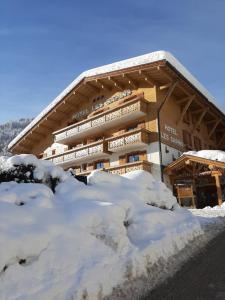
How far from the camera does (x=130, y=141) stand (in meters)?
22.4

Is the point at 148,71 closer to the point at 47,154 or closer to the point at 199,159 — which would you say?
the point at 199,159

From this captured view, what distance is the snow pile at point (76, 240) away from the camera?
451 cm

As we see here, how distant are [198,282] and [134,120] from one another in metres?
19.1

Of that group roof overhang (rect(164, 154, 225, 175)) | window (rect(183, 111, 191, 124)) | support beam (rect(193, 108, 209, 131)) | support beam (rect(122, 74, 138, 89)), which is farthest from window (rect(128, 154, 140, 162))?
support beam (rect(193, 108, 209, 131))

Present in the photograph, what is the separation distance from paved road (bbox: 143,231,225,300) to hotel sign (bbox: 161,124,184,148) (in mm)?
15568

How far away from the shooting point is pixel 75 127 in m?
27.9

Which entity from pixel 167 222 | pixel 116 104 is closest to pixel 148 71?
pixel 116 104

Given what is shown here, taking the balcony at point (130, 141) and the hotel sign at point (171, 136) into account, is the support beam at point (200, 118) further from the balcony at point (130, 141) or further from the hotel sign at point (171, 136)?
the balcony at point (130, 141)

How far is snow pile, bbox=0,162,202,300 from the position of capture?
4508 millimetres

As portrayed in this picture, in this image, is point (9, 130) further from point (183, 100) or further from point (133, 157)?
point (183, 100)

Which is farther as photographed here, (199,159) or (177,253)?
(199,159)

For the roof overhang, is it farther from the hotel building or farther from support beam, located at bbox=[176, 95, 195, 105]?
support beam, located at bbox=[176, 95, 195, 105]

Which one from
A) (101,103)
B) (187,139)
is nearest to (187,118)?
(187,139)

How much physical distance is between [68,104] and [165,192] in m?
20.2
